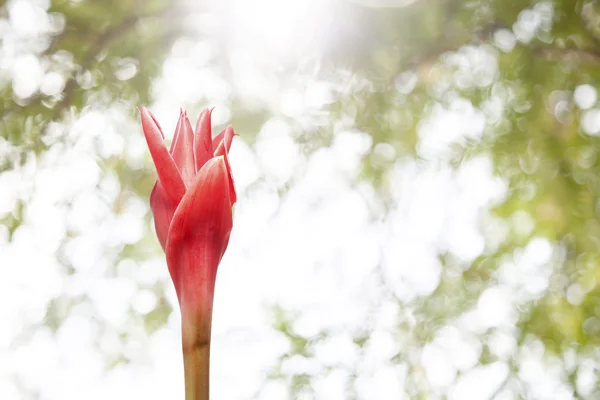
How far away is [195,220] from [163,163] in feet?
0.11

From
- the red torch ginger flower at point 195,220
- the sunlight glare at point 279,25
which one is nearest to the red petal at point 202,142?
the red torch ginger flower at point 195,220

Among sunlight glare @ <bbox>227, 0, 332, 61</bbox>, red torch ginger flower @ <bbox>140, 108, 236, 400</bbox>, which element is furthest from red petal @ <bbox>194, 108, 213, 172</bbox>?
sunlight glare @ <bbox>227, 0, 332, 61</bbox>

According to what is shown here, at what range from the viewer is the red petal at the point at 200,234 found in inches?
11.9

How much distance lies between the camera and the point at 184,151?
34 cm

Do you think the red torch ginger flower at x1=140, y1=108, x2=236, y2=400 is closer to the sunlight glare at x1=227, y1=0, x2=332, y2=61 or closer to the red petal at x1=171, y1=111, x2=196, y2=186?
the red petal at x1=171, y1=111, x2=196, y2=186

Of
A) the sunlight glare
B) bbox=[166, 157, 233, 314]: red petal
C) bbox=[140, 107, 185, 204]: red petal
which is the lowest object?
bbox=[166, 157, 233, 314]: red petal

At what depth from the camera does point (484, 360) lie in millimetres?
1371

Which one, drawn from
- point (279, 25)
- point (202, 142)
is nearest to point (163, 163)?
point (202, 142)

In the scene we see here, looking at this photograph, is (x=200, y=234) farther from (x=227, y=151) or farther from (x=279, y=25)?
(x=279, y=25)

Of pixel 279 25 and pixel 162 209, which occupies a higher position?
pixel 279 25

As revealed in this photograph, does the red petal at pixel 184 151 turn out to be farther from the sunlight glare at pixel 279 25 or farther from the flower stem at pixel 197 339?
the sunlight glare at pixel 279 25

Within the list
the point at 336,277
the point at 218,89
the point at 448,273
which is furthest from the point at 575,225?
the point at 218,89

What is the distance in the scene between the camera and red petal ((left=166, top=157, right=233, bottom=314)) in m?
0.30

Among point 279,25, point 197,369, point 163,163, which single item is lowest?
point 197,369
